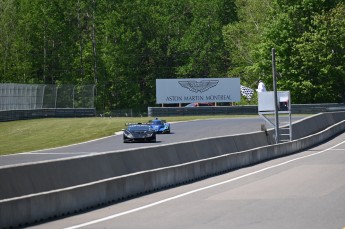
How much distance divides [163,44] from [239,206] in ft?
297

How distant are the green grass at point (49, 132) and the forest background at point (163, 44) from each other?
20752 mm

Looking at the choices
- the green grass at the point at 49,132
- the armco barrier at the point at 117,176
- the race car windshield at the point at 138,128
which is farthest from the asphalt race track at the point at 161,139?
the armco barrier at the point at 117,176

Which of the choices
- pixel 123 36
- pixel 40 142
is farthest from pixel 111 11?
pixel 40 142

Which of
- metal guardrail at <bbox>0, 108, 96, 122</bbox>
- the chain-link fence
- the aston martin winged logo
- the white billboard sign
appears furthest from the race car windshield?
the aston martin winged logo

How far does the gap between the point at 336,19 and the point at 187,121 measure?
23283 mm

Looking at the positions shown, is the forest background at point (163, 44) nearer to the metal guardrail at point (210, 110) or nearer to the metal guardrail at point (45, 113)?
the metal guardrail at point (210, 110)

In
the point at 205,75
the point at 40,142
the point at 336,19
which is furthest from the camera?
the point at 205,75

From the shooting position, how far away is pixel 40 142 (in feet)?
185

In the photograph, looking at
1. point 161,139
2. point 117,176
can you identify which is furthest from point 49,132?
point 117,176

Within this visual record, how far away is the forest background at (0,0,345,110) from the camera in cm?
9088

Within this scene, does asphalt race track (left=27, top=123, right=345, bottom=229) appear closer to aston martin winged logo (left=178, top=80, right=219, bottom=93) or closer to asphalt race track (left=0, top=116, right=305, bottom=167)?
asphalt race track (left=0, top=116, right=305, bottom=167)

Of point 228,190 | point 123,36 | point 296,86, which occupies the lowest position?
point 228,190

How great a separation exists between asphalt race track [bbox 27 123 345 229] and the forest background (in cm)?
6305

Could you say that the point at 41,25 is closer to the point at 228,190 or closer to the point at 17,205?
the point at 228,190
